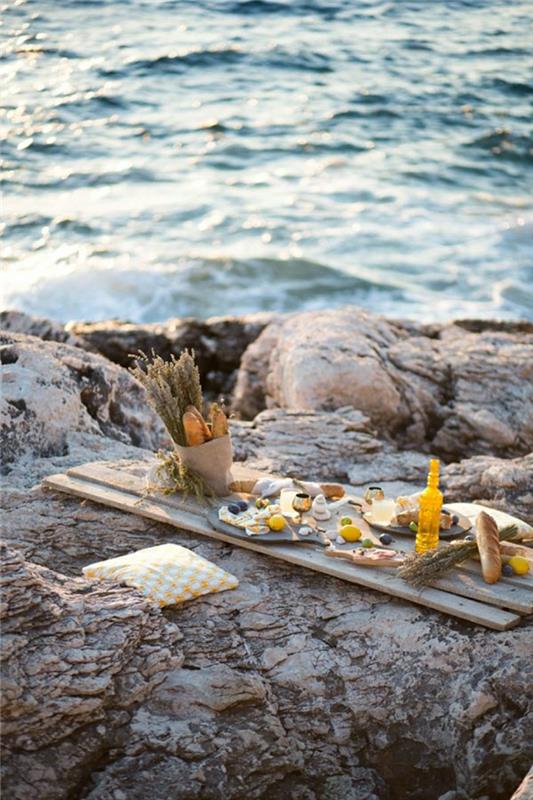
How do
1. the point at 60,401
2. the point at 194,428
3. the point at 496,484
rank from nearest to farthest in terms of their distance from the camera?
the point at 194,428 → the point at 60,401 → the point at 496,484

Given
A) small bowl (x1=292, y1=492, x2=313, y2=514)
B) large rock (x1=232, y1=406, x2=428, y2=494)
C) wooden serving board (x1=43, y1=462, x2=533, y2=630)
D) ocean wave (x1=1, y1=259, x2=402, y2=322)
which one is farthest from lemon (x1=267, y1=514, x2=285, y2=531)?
ocean wave (x1=1, y1=259, x2=402, y2=322)

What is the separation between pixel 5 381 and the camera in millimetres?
6633

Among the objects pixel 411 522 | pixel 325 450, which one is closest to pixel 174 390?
pixel 411 522

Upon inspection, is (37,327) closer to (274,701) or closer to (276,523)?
(276,523)

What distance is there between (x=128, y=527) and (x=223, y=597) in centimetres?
80

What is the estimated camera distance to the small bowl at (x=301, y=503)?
563 centimetres

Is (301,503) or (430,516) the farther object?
(301,503)

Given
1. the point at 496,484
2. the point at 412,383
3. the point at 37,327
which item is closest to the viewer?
the point at 496,484

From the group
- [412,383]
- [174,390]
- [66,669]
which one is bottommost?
[412,383]

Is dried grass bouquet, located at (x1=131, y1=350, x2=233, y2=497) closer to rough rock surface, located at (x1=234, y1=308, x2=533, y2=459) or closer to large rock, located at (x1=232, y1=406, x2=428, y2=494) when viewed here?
large rock, located at (x1=232, y1=406, x2=428, y2=494)

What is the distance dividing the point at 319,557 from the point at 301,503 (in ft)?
1.39

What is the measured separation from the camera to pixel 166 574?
5.03 metres

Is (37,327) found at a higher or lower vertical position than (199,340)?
higher

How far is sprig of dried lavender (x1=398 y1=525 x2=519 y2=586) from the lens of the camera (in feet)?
16.5
